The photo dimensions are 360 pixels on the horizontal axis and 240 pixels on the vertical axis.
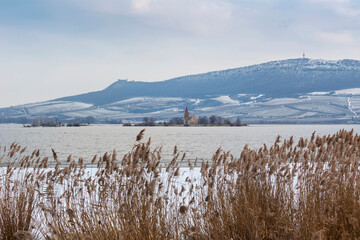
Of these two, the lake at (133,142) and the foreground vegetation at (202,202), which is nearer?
the foreground vegetation at (202,202)

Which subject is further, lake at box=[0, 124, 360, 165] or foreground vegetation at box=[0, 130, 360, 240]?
lake at box=[0, 124, 360, 165]

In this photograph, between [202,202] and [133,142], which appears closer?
[202,202]

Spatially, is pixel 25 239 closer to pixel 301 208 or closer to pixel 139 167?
pixel 139 167

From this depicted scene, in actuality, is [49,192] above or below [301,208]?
above

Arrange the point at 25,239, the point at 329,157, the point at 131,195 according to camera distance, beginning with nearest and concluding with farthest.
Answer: the point at 25,239 → the point at 131,195 → the point at 329,157

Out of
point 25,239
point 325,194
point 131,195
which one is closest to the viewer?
point 25,239

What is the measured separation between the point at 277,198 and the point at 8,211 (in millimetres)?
2888

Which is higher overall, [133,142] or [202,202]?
[202,202]

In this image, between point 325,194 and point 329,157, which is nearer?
point 325,194

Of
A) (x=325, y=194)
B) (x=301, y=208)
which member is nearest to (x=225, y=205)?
(x=301, y=208)

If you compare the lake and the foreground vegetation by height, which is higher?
the foreground vegetation

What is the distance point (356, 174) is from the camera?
16.6ft

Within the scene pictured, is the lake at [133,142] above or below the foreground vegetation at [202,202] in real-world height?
below

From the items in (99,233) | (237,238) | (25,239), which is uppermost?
(25,239)
